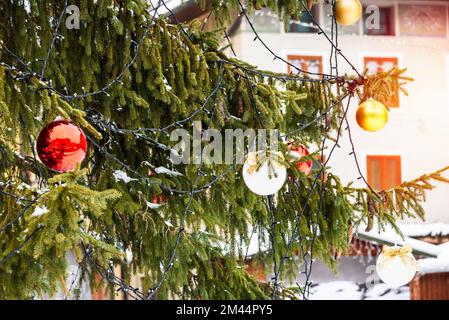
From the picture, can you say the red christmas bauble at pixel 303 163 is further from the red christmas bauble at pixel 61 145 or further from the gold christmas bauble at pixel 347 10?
the red christmas bauble at pixel 61 145

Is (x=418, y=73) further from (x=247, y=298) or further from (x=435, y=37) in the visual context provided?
(x=247, y=298)

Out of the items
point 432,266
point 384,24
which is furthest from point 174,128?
point 384,24

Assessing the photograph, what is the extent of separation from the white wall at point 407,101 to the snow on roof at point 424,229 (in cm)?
54

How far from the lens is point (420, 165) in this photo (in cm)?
859

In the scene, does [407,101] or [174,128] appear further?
[407,101]

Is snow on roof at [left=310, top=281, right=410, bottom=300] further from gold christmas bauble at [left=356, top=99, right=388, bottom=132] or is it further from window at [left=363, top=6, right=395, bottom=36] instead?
gold christmas bauble at [left=356, top=99, right=388, bottom=132]

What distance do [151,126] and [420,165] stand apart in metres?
6.42

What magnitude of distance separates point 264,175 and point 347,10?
1.98 ft

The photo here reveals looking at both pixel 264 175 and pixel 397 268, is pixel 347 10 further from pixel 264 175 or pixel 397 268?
pixel 397 268

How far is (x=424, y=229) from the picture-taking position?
7.71m

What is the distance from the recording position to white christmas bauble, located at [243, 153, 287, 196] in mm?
2129

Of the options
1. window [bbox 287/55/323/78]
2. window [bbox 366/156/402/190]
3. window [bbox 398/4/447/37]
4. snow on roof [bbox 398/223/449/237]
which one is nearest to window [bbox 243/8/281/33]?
window [bbox 287/55/323/78]

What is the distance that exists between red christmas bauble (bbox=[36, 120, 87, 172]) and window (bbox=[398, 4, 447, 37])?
7.14 m

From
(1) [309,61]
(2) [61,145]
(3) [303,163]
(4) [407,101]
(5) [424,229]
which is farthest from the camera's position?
(4) [407,101]
